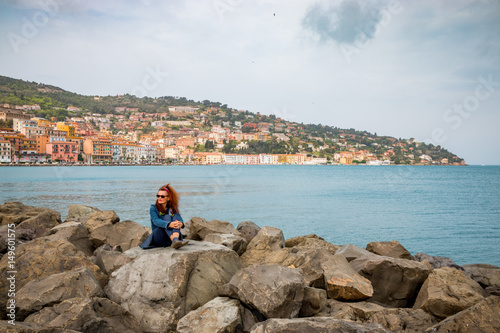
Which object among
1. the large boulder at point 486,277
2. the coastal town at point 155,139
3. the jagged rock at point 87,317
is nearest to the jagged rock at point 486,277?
the large boulder at point 486,277

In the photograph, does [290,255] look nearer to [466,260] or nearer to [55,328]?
[55,328]

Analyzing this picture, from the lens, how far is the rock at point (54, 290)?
398 cm

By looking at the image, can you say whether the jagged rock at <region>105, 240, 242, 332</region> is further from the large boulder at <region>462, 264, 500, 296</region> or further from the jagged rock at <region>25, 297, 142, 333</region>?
the large boulder at <region>462, 264, 500, 296</region>

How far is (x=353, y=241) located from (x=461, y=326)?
11120 mm

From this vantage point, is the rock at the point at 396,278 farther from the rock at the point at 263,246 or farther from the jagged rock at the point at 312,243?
the jagged rock at the point at 312,243

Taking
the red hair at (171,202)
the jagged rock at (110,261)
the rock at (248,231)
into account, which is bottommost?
the rock at (248,231)

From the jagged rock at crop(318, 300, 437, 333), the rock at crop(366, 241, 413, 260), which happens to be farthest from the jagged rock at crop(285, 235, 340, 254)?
the jagged rock at crop(318, 300, 437, 333)

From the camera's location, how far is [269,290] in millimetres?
4141

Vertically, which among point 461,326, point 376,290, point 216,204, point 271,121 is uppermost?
point 271,121

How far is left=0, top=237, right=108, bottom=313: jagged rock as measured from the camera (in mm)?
4832

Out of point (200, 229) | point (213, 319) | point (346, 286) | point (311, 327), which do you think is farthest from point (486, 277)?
point (200, 229)

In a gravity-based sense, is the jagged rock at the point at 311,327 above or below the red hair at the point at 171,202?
below

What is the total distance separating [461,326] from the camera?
11.9 ft

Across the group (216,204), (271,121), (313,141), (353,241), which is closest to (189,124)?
(271,121)
